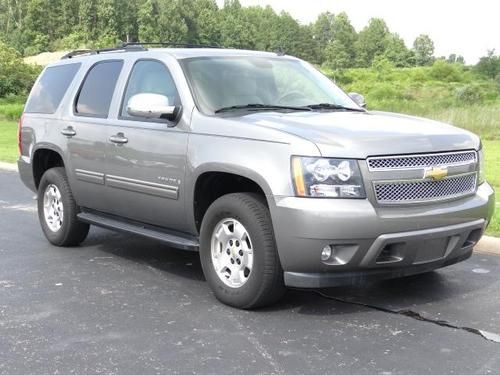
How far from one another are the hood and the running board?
1064 millimetres

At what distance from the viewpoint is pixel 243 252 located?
4.78 metres

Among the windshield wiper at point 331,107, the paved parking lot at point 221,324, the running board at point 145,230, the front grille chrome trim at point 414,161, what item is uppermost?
the windshield wiper at point 331,107

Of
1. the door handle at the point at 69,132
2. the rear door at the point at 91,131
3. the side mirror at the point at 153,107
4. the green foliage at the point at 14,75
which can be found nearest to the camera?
the side mirror at the point at 153,107

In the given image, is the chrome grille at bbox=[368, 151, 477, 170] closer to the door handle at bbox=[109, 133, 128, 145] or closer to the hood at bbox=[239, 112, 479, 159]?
the hood at bbox=[239, 112, 479, 159]

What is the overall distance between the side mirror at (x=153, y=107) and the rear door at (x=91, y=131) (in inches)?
30.1

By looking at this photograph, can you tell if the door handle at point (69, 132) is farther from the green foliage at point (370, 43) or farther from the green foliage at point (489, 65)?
the green foliage at point (370, 43)

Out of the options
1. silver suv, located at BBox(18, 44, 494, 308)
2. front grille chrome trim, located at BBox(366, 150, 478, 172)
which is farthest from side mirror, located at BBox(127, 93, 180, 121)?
front grille chrome trim, located at BBox(366, 150, 478, 172)

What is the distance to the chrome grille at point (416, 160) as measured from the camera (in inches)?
172

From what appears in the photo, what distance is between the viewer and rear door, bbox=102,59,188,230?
520cm

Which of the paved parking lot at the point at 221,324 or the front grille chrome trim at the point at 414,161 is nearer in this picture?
the paved parking lot at the point at 221,324

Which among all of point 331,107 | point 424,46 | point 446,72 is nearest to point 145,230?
point 331,107

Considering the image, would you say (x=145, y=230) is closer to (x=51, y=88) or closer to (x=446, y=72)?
(x=51, y=88)

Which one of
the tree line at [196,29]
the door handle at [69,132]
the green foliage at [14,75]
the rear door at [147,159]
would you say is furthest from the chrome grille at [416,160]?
the tree line at [196,29]

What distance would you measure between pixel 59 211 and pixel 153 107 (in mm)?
2236
